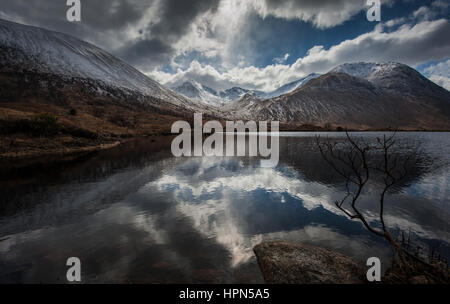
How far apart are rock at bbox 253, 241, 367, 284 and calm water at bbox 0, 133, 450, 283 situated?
3.00 ft

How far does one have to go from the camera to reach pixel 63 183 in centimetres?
3033

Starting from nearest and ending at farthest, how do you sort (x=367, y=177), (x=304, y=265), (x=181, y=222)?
(x=367, y=177)
(x=304, y=265)
(x=181, y=222)

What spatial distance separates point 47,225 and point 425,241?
102ft

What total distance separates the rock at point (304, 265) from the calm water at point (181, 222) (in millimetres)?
914

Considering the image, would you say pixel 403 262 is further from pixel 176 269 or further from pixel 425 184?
pixel 425 184

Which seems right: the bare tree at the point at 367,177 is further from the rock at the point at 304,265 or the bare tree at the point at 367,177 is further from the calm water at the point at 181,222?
the rock at the point at 304,265

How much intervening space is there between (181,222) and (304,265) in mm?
11099

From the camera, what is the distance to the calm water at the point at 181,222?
12156 mm

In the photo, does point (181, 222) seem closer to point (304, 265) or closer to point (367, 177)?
point (304, 265)

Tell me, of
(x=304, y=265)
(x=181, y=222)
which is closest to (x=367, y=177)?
(x=304, y=265)

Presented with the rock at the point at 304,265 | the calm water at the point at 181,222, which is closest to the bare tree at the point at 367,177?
the calm water at the point at 181,222

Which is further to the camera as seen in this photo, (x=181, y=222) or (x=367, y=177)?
(x=181, y=222)

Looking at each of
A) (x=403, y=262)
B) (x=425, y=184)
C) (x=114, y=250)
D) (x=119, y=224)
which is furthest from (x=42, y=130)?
(x=425, y=184)

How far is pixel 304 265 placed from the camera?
11.6 meters
